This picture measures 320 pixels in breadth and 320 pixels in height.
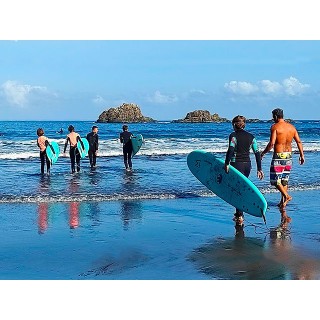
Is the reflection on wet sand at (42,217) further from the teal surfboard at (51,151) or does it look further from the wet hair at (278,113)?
the teal surfboard at (51,151)

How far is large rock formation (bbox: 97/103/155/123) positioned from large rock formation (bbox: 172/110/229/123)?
30.2 ft

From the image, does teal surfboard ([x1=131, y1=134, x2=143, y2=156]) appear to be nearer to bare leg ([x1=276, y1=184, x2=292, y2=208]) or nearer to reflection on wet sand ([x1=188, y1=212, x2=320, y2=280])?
bare leg ([x1=276, y1=184, x2=292, y2=208])

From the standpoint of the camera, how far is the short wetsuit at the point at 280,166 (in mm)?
8344

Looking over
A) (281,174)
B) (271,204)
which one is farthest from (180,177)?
(281,174)

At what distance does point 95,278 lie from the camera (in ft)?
16.7

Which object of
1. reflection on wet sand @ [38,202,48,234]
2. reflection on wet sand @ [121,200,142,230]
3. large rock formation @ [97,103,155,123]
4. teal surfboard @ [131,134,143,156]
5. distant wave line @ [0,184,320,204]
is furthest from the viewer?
large rock formation @ [97,103,155,123]

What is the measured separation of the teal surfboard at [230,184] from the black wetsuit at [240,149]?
13 centimetres

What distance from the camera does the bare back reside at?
324 inches

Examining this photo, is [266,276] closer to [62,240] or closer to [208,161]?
[62,240]

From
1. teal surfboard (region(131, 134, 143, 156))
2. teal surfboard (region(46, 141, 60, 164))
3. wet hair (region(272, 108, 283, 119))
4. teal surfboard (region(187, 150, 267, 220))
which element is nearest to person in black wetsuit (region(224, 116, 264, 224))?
teal surfboard (region(187, 150, 267, 220))

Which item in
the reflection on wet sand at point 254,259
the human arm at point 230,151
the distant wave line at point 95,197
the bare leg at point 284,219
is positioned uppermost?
the human arm at point 230,151

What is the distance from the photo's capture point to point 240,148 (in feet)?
25.0

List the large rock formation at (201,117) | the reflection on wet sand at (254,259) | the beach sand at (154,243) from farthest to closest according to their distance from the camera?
the large rock formation at (201,117), the beach sand at (154,243), the reflection on wet sand at (254,259)

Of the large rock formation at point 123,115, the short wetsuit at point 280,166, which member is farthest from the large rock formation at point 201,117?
the short wetsuit at point 280,166
